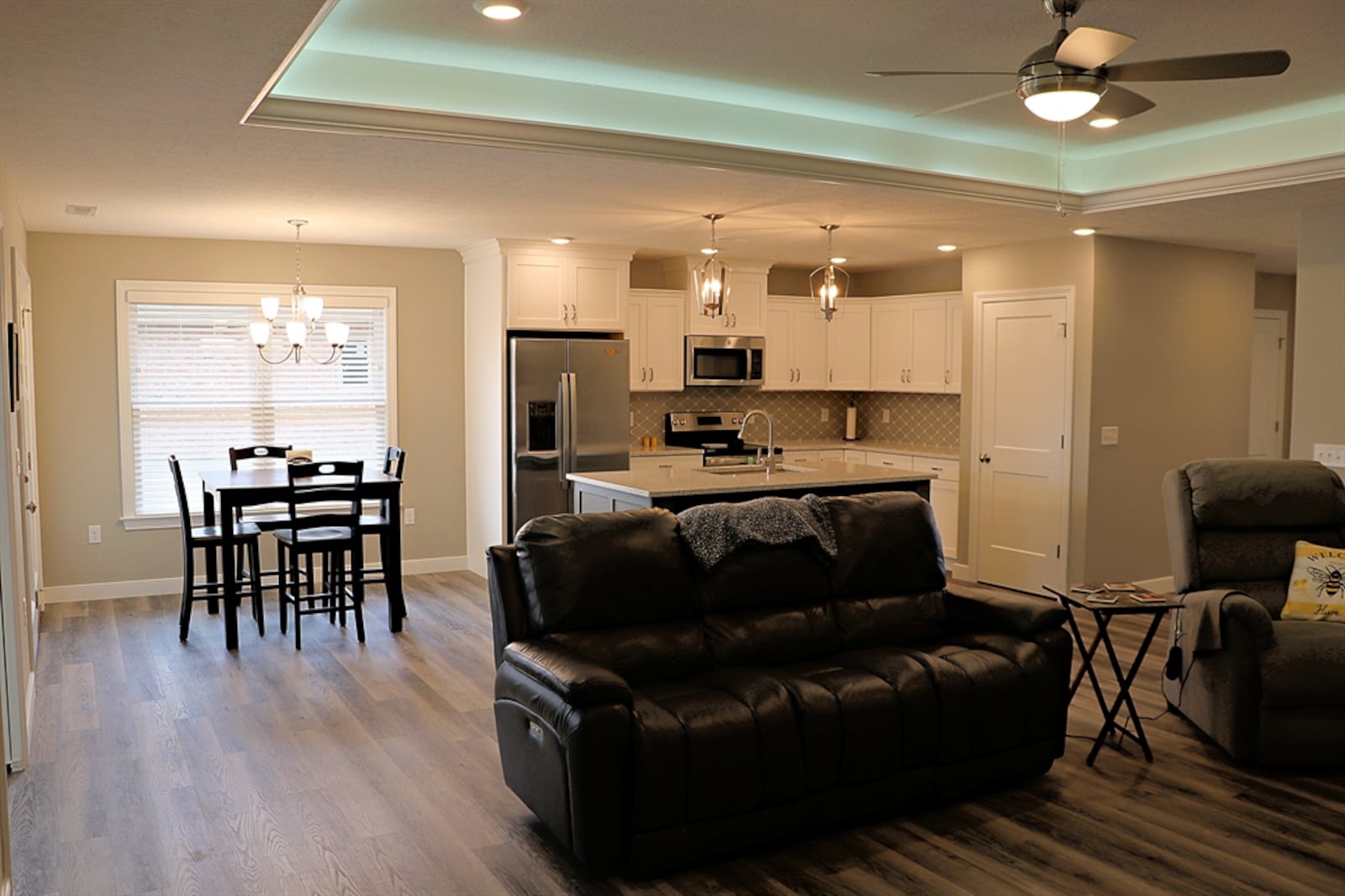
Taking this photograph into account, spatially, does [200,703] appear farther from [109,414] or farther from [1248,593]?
[1248,593]

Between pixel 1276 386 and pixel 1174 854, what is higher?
pixel 1276 386

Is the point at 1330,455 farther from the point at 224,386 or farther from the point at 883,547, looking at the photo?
the point at 224,386

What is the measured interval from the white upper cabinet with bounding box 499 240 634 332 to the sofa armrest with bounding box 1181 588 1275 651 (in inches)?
183

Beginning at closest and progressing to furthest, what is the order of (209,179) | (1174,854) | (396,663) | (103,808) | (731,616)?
1. (1174,854)
2. (103,808)
3. (731,616)
4. (209,179)
5. (396,663)

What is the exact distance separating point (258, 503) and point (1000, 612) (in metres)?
3.99

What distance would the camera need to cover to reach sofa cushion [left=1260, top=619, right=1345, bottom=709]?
396 cm

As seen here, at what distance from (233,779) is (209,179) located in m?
2.76

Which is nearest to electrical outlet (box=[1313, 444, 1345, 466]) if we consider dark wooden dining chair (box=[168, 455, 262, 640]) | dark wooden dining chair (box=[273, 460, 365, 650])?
dark wooden dining chair (box=[273, 460, 365, 650])

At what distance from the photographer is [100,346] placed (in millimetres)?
6871

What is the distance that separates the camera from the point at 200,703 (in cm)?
480

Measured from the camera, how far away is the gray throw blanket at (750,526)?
3879 mm

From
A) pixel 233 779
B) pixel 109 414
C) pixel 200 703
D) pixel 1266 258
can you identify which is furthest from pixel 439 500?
pixel 1266 258

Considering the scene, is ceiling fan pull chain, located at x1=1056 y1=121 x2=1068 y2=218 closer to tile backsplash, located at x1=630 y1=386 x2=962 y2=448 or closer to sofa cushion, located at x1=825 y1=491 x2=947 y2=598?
sofa cushion, located at x1=825 y1=491 x2=947 y2=598

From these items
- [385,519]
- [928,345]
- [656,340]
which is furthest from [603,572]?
[928,345]
